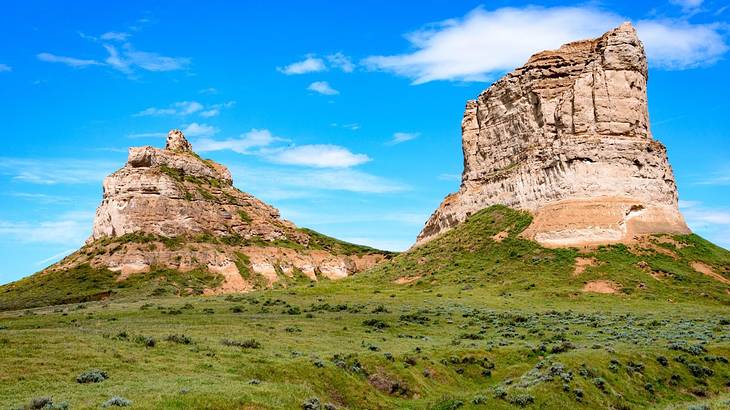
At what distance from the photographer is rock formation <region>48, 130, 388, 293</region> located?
375 ft

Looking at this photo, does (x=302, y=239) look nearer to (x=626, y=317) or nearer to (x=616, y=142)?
(x=616, y=142)

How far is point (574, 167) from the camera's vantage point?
8288cm

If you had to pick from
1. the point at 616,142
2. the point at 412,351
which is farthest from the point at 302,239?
the point at 412,351

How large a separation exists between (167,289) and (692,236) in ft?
252

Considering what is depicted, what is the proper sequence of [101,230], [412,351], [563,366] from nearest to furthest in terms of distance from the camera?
[563,366], [412,351], [101,230]

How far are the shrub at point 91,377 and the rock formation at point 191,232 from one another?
3348 inches

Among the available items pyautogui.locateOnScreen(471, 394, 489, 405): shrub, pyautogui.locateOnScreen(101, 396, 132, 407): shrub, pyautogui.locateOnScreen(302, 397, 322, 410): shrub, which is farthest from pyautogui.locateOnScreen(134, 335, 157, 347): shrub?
pyautogui.locateOnScreen(471, 394, 489, 405): shrub

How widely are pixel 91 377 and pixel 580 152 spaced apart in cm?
7105

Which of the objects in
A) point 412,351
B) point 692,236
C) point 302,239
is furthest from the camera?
point 302,239

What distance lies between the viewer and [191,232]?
124625 mm

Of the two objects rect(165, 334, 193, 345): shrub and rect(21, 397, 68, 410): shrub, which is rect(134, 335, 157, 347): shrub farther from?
rect(21, 397, 68, 410): shrub

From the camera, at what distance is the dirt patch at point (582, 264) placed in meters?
71.9

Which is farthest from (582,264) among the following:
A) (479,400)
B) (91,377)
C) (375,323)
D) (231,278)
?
(231,278)

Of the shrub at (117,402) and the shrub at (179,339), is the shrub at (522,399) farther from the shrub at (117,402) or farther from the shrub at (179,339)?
the shrub at (179,339)
